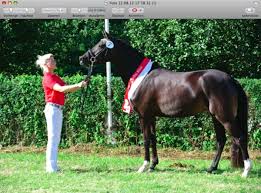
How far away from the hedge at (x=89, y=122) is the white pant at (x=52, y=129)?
3363 mm

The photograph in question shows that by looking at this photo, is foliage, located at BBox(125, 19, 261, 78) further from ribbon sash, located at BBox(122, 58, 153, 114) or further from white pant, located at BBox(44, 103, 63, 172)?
white pant, located at BBox(44, 103, 63, 172)

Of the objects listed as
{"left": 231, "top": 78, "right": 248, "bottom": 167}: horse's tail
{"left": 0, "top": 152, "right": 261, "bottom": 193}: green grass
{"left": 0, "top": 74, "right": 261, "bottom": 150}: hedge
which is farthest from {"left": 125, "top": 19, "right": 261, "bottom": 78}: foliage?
{"left": 231, "top": 78, "right": 248, "bottom": 167}: horse's tail

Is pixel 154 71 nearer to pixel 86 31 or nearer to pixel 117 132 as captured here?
pixel 117 132

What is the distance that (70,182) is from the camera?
7555 millimetres

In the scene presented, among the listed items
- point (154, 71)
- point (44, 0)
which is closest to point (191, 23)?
point (154, 71)

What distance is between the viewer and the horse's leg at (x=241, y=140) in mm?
8055

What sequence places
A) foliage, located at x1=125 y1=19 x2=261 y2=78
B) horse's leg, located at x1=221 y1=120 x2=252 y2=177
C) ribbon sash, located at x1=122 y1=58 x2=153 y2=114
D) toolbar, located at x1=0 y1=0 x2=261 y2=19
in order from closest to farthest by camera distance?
1. toolbar, located at x1=0 y1=0 x2=261 y2=19
2. horse's leg, located at x1=221 y1=120 x2=252 y2=177
3. ribbon sash, located at x1=122 y1=58 x2=153 y2=114
4. foliage, located at x1=125 y1=19 x2=261 y2=78

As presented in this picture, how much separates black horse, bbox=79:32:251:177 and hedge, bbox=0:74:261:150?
2.59 m

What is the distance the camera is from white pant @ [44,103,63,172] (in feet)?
26.9

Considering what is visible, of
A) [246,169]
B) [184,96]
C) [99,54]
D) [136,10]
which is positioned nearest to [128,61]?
[99,54]

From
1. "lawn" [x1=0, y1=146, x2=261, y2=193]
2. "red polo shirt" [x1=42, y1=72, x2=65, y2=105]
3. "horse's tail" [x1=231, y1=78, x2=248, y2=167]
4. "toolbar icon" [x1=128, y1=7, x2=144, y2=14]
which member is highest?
"toolbar icon" [x1=128, y1=7, x2=144, y2=14]

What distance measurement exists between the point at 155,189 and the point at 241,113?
2.07 meters

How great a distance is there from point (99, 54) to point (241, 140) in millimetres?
2652

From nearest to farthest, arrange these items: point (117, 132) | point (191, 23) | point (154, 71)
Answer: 1. point (154, 71)
2. point (117, 132)
3. point (191, 23)
